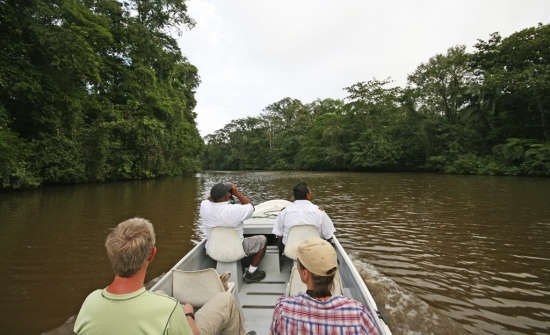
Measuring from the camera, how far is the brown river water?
3.61 metres

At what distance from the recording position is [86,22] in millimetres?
17375

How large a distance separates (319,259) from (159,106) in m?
27.5

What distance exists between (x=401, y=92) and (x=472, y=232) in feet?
112

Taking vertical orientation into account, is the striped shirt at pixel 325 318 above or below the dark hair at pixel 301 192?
below

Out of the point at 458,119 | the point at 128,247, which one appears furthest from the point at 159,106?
the point at 458,119

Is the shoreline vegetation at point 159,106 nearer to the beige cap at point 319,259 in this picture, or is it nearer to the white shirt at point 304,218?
the white shirt at point 304,218

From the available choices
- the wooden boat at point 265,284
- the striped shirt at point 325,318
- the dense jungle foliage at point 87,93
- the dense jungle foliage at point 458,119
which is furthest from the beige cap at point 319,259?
the dense jungle foliage at point 458,119

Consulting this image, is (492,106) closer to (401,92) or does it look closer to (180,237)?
(401,92)

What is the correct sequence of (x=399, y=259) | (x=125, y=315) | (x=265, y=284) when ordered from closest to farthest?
(x=125, y=315) < (x=265, y=284) < (x=399, y=259)

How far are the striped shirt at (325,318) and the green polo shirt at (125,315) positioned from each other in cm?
60

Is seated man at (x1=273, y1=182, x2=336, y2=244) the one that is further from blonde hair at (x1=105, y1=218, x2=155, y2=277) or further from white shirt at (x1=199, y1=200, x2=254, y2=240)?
blonde hair at (x1=105, y1=218, x2=155, y2=277)

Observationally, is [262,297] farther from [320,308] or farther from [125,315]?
[125,315]

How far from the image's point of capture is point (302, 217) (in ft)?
11.2

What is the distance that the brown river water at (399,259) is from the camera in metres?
3.61
